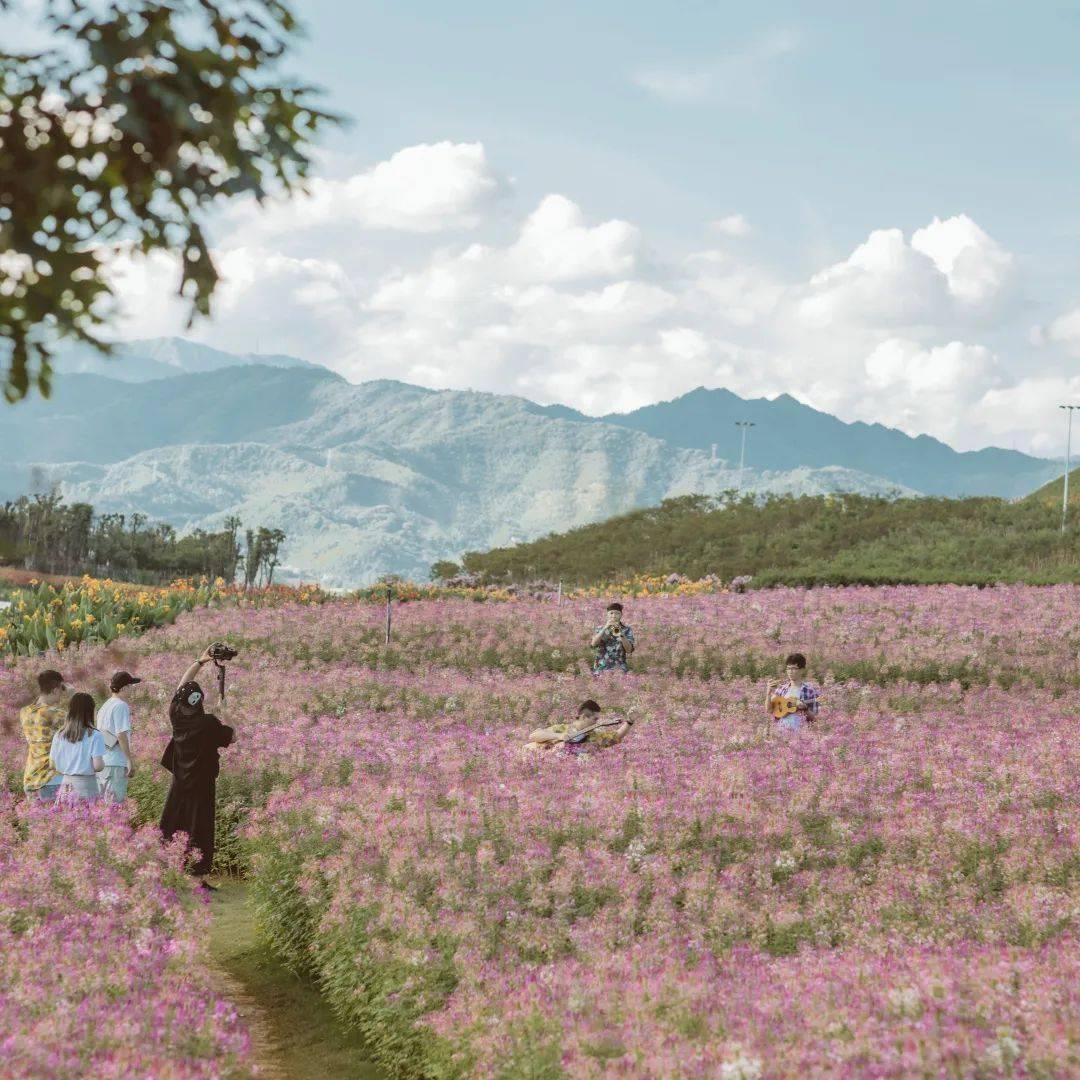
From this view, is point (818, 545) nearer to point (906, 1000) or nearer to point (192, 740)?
point (192, 740)

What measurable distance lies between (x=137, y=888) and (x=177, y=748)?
3732mm

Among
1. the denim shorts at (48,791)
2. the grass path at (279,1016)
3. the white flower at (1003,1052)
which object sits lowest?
the grass path at (279,1016)

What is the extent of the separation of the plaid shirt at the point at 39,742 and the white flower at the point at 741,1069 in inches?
358

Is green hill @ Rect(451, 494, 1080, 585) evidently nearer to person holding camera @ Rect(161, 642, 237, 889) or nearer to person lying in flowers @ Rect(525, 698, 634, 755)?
person lying in flowers @ Rect(525, 698, 634, 755)

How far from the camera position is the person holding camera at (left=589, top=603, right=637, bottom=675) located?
19938 millimetres

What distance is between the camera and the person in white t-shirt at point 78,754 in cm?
1234

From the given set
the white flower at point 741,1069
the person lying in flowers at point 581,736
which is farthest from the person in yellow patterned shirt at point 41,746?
the white flower at point 741,1069

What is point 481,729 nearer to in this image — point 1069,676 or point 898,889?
point 898,889

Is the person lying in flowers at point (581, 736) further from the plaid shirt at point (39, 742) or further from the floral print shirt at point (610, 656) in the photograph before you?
the floral print shirt at point (610, 656)

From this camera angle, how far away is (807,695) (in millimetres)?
15477

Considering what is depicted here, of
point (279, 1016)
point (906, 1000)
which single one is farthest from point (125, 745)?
point (906, 1000)

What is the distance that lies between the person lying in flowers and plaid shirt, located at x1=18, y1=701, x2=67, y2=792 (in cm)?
502

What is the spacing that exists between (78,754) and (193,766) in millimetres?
1137

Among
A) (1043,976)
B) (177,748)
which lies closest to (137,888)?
(177,748)
